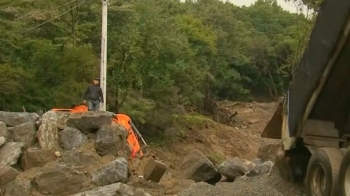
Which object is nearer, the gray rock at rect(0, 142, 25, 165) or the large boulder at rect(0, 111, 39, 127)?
the gray rock at rect(0, 142, 25, 165)

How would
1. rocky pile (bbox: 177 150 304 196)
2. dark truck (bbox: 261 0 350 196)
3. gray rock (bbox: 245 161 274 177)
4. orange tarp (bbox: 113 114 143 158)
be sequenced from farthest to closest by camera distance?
orange tarp (bbox: 113 114 143 158) < gray rock (bbox: 245 161 274 177) < rocky pile (bbox: 177 150 304 196) < dark truck (bbox: 261 0 350 196)

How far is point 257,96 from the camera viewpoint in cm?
6156

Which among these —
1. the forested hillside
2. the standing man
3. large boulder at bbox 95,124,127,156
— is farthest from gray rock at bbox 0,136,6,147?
the forested hillside

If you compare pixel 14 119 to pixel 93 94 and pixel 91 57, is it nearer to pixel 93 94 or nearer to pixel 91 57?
pixel 93 94

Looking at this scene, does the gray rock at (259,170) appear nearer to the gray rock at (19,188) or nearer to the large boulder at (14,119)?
the gray rock at (19,188)

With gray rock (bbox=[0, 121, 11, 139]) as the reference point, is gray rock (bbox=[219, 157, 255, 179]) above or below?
below

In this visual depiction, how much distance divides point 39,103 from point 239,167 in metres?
16.7

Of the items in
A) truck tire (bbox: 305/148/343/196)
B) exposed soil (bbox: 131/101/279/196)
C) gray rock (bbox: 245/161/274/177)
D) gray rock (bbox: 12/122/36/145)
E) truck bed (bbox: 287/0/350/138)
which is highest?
truck bed (bbox: 287/0/350/138)

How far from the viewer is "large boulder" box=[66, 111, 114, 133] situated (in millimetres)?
12156

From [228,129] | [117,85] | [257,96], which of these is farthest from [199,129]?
[257,96]

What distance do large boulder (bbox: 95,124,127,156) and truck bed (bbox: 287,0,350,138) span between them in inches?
202

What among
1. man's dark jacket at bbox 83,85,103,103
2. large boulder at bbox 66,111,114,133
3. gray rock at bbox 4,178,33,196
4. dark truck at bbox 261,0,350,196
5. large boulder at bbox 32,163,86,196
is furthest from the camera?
man's dark jacket at bbox 83,85,103,103

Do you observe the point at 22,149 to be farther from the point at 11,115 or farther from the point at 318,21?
the point at 318,21

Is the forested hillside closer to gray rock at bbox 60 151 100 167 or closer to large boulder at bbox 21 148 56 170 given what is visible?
gray rock at bbox 60 151 100 167
